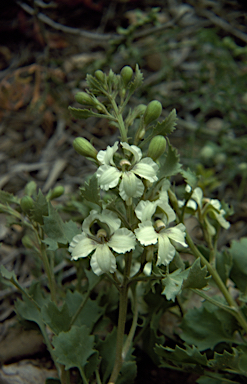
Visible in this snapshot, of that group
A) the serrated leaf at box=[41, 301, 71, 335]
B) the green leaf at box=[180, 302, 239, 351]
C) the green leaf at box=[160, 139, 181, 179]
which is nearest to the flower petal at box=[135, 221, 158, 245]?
the green leaf at box=[160, 139, 181, 179]

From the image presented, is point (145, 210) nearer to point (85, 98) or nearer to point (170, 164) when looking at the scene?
point (170, 164)

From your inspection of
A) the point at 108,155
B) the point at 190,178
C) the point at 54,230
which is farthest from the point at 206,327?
the point at 108,155

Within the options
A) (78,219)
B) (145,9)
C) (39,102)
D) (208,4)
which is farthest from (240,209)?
(145,9)

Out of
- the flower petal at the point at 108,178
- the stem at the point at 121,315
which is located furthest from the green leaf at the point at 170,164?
the stem at the point at 121,315

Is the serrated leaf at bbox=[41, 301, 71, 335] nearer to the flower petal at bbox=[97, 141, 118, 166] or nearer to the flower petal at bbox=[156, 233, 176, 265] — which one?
the flower petal at bbox=[156, 233, 176, 265]

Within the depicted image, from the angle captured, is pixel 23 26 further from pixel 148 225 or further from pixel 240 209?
pixel 148 225
